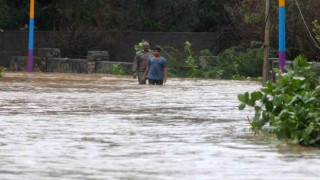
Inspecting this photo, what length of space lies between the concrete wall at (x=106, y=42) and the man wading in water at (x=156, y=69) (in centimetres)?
1312

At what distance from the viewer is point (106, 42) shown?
4241cm

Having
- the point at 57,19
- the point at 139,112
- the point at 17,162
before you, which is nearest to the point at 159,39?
the point at 57,19

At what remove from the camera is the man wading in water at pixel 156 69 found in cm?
2834

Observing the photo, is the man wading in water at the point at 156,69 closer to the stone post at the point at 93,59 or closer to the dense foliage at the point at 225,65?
the dense foliage at the point at 225,65

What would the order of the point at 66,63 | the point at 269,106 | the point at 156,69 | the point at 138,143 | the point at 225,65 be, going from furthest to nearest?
the point at 66,63, the point at 225,65, the point at 156,69, the point at 269,106, the point at 138,143

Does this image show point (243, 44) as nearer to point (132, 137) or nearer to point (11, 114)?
point (11, 114)

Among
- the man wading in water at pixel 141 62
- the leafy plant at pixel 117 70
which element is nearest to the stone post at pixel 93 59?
the leafy plant at pixel 117 70

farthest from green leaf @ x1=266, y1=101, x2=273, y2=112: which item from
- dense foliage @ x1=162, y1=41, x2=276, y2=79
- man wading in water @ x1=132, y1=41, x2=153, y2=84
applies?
dense foliage @ x1=162, y1=41, x2=276, y2=79

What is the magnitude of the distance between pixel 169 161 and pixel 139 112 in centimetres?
678

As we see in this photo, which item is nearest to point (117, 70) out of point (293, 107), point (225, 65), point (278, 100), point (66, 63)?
point (66, 63)

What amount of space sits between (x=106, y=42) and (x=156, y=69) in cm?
1430

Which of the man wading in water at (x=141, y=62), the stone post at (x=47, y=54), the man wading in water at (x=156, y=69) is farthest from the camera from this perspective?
the stone post at (x=47, y=54)

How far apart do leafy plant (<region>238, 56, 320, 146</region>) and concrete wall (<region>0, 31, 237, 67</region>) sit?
89.5 feet

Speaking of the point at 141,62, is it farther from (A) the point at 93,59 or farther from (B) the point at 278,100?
(B) the point at 278,100
